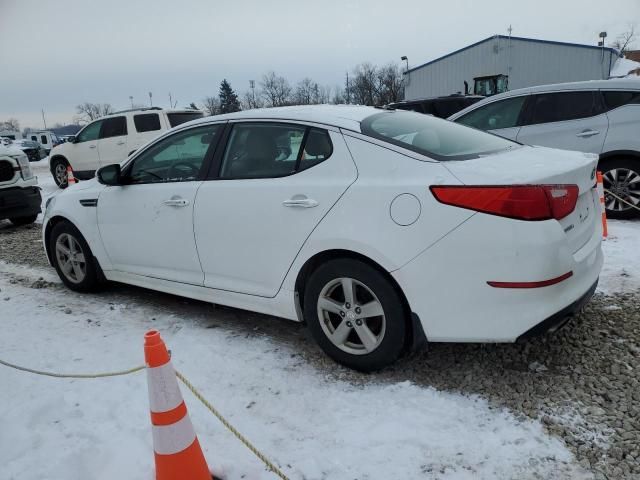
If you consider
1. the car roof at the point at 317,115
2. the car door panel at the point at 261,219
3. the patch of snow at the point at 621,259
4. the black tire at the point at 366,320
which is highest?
the car roof at the point at 317,115

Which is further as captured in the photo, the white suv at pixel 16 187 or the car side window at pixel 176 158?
the white suv at pixel 16 187

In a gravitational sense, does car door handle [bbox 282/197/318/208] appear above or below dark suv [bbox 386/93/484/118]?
below

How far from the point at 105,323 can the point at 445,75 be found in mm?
36818

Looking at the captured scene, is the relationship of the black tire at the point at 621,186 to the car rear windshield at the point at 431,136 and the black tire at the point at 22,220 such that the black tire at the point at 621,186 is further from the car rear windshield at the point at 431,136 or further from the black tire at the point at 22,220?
the black tire at the point at 22,220

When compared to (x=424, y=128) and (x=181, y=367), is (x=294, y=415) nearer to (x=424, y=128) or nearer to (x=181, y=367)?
(x=181, y=367)

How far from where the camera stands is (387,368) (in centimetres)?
310

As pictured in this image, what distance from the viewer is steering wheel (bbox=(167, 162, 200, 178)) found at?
3.72 metres

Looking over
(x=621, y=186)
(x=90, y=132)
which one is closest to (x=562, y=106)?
(x=621, y=186)

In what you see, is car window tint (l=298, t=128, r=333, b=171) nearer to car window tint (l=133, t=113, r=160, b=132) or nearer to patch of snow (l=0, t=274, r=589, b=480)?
patch of snow (l=0, t=274, r=589, b=480)

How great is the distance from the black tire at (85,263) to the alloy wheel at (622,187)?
19.0 ft

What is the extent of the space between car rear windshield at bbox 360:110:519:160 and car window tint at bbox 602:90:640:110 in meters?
3.63

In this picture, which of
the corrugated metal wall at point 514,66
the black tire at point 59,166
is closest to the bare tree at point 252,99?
the corrugated metal wall at point 514,66

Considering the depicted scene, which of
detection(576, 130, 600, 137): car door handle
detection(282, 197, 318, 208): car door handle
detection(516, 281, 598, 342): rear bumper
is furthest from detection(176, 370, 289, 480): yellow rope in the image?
detection(576, 130, 600, 137): car door handle

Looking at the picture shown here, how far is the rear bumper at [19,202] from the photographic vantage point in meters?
7.80
